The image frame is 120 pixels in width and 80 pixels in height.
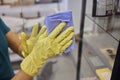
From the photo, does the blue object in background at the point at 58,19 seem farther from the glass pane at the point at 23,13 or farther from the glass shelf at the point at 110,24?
the glass pane at the point at 23,13

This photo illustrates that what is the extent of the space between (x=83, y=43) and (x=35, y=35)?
43 cm

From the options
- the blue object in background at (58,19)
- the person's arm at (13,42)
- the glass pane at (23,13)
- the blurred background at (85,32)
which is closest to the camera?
the blue object in background at (58,19)

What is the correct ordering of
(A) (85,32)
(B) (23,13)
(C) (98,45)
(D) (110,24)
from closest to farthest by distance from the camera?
1. (D) (110,24)
2. (C) (98,45)
3. (A) (85,32)
4. (B) (23,13)

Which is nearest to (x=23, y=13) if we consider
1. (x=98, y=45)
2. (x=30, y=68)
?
(x=98, y=45)

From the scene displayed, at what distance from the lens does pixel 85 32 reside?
48.1 inches

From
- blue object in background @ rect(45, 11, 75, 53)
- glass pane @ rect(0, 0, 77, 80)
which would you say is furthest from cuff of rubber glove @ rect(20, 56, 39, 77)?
glass pane @ rect(0, 0, 77, 80)

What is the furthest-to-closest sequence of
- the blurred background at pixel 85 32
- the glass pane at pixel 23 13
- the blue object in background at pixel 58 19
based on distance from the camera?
the glass pane at pixel 23 13, the blurred background at pixel 85 32, the blue object in background at pixel 58 19

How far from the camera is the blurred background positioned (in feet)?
2.85

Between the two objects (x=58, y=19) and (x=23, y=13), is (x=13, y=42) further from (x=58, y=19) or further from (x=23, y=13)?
(x=23, y=13)

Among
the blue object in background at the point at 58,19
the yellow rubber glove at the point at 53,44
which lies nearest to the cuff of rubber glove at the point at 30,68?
the yellow rubber glove at the point at 53,44

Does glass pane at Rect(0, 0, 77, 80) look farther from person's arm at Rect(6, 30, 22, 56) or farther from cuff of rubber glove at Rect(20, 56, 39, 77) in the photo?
cuff of rubber glove at Rect(20, 56, 39, 77)

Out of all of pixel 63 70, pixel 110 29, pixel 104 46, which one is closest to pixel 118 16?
pixel 110 29

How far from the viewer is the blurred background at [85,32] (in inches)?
34.2

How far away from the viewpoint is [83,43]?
1.24 metres
